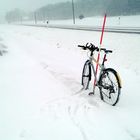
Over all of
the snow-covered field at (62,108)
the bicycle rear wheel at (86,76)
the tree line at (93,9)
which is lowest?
the snow-covered field at (62,108)

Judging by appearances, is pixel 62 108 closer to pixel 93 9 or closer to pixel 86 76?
pixel 86 76

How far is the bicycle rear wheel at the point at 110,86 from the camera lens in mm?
5668

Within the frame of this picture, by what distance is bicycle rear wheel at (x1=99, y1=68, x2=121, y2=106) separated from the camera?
5.67m

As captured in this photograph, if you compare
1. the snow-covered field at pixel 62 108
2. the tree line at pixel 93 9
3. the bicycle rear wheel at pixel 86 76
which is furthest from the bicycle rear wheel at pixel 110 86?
the tree line at pixel 93 9

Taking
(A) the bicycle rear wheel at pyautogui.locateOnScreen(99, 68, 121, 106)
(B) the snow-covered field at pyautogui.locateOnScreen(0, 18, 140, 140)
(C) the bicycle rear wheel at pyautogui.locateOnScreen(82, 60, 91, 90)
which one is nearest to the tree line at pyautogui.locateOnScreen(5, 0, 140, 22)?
(B) the snow-covered field at pyautogui.locateOnScreen(0, 18, 140, 140)

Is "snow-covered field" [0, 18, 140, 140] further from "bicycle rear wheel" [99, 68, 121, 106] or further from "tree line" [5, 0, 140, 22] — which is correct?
"tree line" [5, 0, 140, 22]

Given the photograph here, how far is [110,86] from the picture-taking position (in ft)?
19.0

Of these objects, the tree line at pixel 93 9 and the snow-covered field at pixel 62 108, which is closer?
the snow-covered field at pixel 62 108

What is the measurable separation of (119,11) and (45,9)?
53420 mm

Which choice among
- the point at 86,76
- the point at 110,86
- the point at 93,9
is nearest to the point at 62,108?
the point at 110,86

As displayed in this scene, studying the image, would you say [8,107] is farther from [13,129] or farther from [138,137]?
[138,137]

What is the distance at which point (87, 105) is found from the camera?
5984 mm

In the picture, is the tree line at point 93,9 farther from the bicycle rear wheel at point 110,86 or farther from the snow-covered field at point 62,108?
the bicycle rear wheel at point 110,86

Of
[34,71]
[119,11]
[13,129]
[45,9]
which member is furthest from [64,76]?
[45,9]
